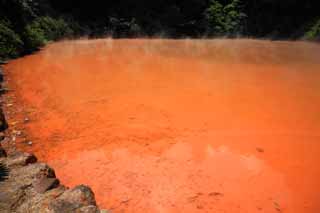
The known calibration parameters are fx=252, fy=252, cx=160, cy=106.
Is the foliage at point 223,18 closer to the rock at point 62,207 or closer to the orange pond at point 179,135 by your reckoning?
the orange pond at point 179,135

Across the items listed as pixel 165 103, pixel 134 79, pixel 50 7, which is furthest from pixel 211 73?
pixel 50 7

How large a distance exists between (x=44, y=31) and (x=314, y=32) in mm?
15715

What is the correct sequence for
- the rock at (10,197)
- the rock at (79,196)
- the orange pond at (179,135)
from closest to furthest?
the rock at (10,197)
the rock at (79,196)
the orange pond at (179,135)

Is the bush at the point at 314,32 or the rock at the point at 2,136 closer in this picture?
the rock at the point at 2,136

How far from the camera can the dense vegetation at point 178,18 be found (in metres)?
13.7

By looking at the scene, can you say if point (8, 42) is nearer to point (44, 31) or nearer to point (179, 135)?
point (44, 31)

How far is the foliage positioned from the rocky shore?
1617cm

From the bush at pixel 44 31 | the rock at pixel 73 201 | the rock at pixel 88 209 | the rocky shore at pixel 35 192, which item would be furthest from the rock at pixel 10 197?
the bush at pixel 44 31

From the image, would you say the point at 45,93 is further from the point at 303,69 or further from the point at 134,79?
the point at 303,69

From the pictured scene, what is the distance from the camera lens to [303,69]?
24.0 ft

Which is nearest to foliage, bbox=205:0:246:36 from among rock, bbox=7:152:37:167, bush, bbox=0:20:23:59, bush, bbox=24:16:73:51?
bush, bbox=24:16:73:51

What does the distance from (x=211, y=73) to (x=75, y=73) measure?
11.6 feet

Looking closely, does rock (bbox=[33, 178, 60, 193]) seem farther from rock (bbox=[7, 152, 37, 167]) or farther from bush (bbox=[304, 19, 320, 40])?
bush (bbox=[304, 19, 320, 40])

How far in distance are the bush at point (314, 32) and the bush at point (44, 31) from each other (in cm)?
1450
